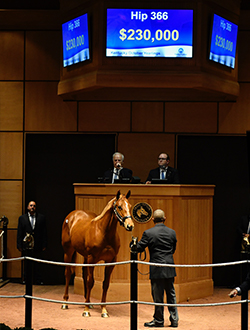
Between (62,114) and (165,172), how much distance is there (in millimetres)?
2682

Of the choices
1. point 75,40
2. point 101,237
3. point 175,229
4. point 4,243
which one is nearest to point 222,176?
point 175,229

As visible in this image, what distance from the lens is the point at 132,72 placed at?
8.49 meters

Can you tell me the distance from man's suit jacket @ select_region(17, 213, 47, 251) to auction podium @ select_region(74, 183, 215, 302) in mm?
1363

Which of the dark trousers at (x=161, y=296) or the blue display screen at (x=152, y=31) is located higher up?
the blue display screen at (x=152, y=31)

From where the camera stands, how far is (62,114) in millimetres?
10016

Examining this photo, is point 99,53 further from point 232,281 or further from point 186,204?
point 232,281

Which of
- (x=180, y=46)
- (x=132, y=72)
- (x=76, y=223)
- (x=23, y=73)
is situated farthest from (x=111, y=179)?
(x=23, y=73)

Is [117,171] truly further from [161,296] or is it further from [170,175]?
[161,296]

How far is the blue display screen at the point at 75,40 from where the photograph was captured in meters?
8.67

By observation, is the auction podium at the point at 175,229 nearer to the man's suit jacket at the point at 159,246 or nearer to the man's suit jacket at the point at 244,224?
the man's suit jacket at the point at 244,224

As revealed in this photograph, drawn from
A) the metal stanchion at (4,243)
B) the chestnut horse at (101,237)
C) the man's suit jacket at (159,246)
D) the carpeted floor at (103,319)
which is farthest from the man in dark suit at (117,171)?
the metal stanchion at (4,243)

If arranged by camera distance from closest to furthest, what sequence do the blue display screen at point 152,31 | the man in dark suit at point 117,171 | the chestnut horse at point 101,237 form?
the chestnut horse at point 101,237 → the blue display screen at point 152,31 → the man in dark suit at point 117,171

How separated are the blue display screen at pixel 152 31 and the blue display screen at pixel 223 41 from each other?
479 millimetres

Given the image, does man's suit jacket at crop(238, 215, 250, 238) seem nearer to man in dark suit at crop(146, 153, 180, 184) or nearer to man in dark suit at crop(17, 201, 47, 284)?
man in dark suit at crop(146, 153, 180, 184)
